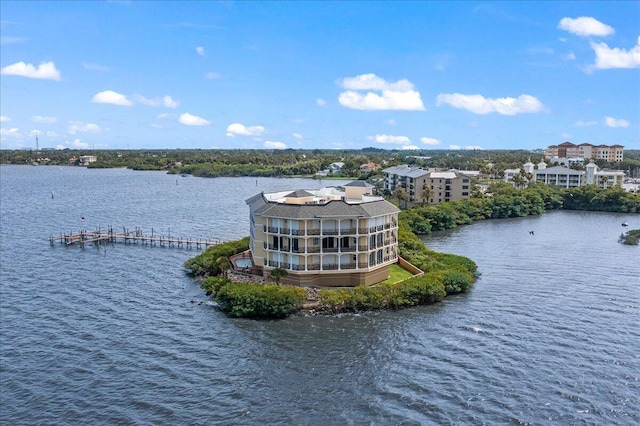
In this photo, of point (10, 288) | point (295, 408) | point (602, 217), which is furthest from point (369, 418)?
point (602, 217)

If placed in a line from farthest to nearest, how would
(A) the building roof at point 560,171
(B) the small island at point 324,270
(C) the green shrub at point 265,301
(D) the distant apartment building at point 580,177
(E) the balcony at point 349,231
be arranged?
1. (A) the building roof at point 560,171
2. (D) the distant apartment building at point 580,177
3. (E) the balcony at point 349,231
4. (B) the small island at point 324,270
5. (C) the green shrub at point 265,301

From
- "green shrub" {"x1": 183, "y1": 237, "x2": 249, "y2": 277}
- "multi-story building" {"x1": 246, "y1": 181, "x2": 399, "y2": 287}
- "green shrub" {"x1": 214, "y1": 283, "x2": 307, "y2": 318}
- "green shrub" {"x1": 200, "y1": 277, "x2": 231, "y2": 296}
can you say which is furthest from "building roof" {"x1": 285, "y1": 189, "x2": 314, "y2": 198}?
"green shrub" {"x1": 214, "y1": 283, "x2": 307, "y2": 318}

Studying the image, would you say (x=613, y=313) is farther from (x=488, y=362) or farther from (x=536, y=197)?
(x=536, y=197)

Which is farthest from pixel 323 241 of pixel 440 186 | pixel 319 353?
pixel 440 186

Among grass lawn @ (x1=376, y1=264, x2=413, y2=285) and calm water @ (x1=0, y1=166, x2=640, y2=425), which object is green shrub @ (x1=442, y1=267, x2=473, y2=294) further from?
grass lawn @ (x1=376, y1=264, x2=413, y2=285)

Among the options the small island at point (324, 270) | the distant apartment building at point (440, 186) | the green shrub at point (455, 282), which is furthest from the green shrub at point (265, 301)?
the distant apartment building at point (440, 186)

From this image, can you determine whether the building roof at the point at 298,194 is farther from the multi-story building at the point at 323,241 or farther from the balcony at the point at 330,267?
the balcony at the point at 330,267

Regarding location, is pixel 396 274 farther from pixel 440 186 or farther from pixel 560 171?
pixel 560 171
